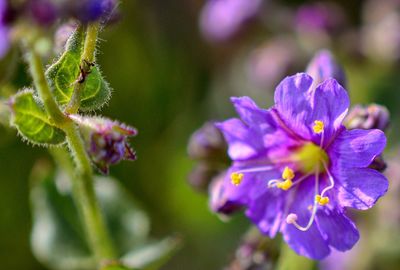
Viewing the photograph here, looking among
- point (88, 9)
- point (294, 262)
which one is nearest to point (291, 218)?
point (294, 262)

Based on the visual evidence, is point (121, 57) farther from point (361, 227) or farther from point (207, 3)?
point (361, 227)

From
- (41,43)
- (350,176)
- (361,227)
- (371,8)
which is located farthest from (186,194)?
(41,43)

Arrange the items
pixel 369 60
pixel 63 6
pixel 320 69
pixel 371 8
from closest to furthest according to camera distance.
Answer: pixel 63 6 → pixel 320 69 → pixel 369 60 → pixel 371 8

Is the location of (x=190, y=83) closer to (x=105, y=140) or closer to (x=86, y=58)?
(x=86, y=58)

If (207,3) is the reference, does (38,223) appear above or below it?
below

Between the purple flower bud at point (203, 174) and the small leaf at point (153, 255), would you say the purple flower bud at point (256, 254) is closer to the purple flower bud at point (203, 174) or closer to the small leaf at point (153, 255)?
the small leaf at point (153, 255)

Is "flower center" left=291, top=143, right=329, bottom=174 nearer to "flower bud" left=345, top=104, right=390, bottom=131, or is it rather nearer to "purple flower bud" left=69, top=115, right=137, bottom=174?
"flower bud" left=345, top=104, right=390, bottom=131

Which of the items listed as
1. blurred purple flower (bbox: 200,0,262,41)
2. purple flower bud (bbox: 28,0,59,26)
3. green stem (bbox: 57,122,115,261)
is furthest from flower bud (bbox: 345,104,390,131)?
blurred purple flower (bbox: 200,0,262,41)
